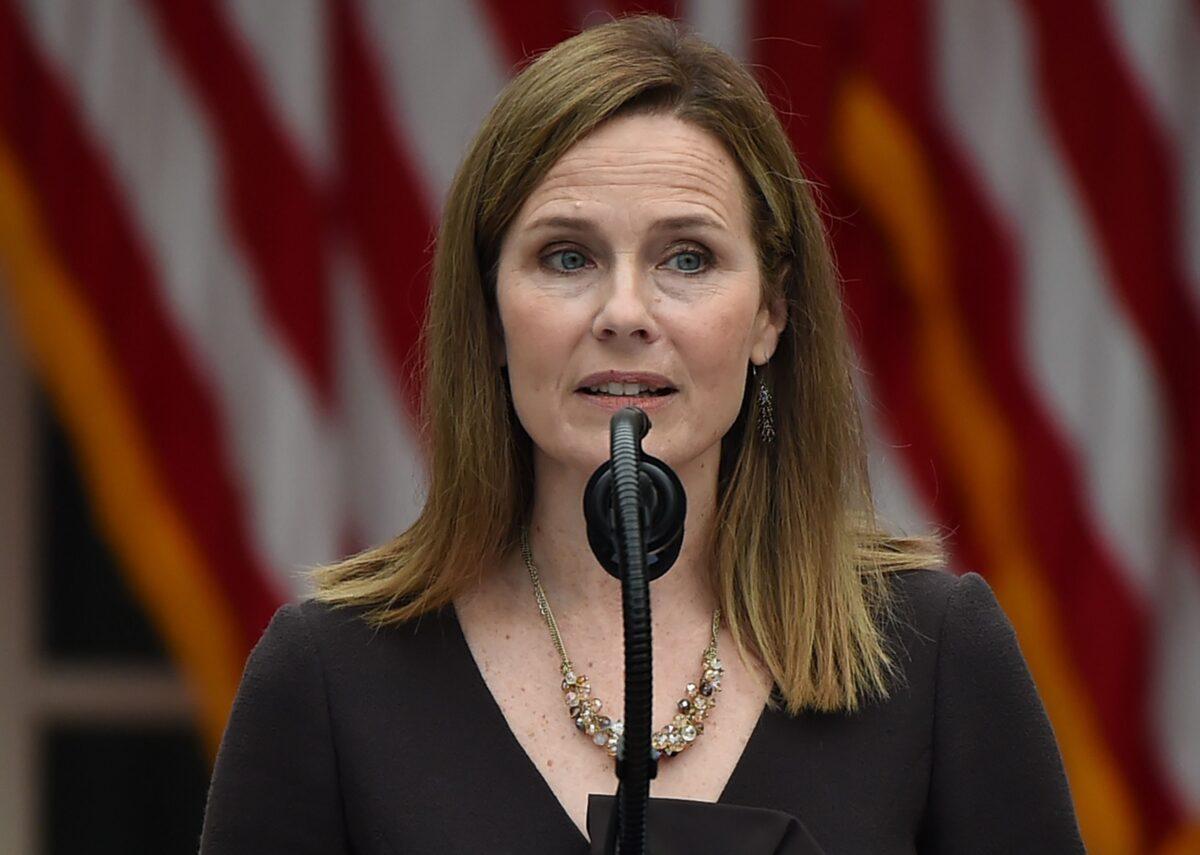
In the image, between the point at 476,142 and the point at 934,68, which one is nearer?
the point at 476,142

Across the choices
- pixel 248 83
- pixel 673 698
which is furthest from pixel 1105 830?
pixel 248 83

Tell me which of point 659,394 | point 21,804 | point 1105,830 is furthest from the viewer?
point 21,804

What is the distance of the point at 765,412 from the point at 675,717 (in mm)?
392

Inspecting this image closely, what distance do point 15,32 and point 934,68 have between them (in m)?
1.78

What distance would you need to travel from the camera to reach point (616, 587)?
2.21 m

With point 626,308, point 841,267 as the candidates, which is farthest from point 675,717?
point 841,267

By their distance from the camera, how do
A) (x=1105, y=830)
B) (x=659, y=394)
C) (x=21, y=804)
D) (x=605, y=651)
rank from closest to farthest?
(x=659, y=394) → (x=605, y=651) → (x=1105, y=830) → (x=21, y=804)

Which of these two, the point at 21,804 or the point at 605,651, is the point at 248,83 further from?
the point at 605,651

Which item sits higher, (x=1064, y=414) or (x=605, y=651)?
(x=1064, y=414)

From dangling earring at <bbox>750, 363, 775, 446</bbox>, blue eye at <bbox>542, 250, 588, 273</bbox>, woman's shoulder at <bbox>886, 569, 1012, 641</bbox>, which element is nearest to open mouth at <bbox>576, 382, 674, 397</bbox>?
blue eye at <bbox>542, 250, 588, 273</bbox>

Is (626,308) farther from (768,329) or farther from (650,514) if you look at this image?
(650,514)

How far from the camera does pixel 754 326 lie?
7.13 ft

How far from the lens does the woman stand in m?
2.04

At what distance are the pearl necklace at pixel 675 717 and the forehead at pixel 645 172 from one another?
0.48m
